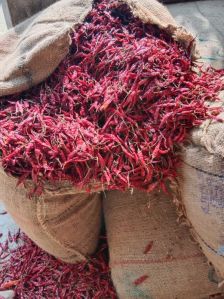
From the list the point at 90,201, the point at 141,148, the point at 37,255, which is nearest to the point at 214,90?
the point at 141,148

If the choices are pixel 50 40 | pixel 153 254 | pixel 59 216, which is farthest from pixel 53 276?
pixel 50 40

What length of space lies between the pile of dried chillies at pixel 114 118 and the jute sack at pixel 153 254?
0.34 m

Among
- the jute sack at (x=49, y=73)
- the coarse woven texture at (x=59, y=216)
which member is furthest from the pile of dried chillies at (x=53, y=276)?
the jute sack at (x=49, y=73)

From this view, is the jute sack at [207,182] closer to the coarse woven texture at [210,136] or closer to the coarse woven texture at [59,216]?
the coarse woven texture at [210,136]

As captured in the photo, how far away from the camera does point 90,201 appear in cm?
184

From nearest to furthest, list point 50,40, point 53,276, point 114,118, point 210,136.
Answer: point 210,136, point 114,118, point 50,40, point 53,276

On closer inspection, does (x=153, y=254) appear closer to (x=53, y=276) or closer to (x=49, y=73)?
(x=53, y=276)

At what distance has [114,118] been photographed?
146 cm

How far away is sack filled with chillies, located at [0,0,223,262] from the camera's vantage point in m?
1.42

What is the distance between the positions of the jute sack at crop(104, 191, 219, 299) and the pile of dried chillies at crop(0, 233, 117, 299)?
5.4 inches

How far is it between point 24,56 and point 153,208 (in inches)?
32.0

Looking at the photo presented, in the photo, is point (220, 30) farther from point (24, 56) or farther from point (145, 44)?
point (24, 56)

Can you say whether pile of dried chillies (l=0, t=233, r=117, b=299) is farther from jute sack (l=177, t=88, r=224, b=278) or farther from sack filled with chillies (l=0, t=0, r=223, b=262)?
jute sack (l=177, t=88, r=224, b=278)

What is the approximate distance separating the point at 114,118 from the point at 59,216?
506 millimetres
